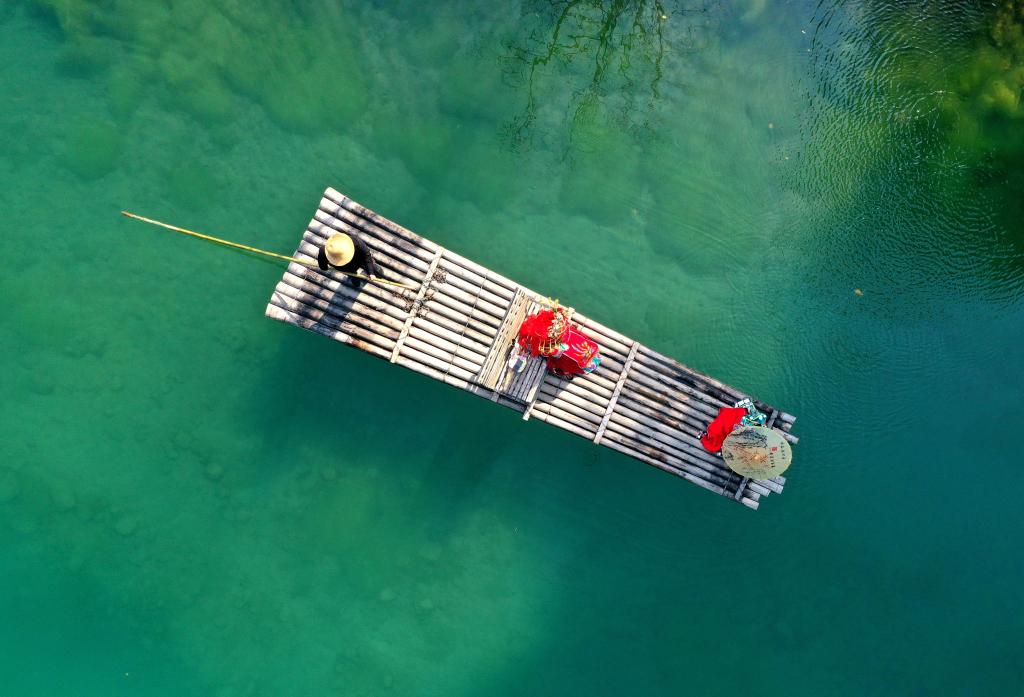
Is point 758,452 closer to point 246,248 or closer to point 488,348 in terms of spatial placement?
point 488,348

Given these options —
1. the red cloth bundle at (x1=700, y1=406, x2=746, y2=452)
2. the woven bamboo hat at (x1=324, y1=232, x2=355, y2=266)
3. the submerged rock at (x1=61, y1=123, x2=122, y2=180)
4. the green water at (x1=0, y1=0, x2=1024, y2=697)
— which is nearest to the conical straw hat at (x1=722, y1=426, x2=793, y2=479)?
the red cloth bundle at (x1=700, y1=406, x2=746, y2=452)

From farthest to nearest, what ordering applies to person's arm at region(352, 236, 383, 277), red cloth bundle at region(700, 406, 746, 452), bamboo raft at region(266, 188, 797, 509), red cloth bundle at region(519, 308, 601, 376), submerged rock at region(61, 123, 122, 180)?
submerged rock at region(61, 123, 122, 180) < red cloth bundle at region(700, 406, 746, 452) < bamboo raft at region(266, 188, 797, 509) < red cloth bundle at region(519, 308, 601, 376) < person's arm at region(352, 236, 383, 277)

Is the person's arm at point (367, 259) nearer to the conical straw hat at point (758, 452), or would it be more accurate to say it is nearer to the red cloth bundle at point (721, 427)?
the red cloth bundle at point (721, 427)

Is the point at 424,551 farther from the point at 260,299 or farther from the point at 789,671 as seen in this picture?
the point at 789,671

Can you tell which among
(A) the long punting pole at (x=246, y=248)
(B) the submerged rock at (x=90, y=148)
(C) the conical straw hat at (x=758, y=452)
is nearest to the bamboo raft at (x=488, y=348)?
(A) the long punting pole at (x=246, y=248)

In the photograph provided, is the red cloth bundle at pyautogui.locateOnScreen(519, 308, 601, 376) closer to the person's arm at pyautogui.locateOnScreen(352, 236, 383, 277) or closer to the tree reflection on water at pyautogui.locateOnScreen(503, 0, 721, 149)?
the person's arm at pyautogui.locateOnScreen(352, 236, 383, 277)

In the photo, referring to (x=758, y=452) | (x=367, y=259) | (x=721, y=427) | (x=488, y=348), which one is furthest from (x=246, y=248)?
(x=758, y=452)
